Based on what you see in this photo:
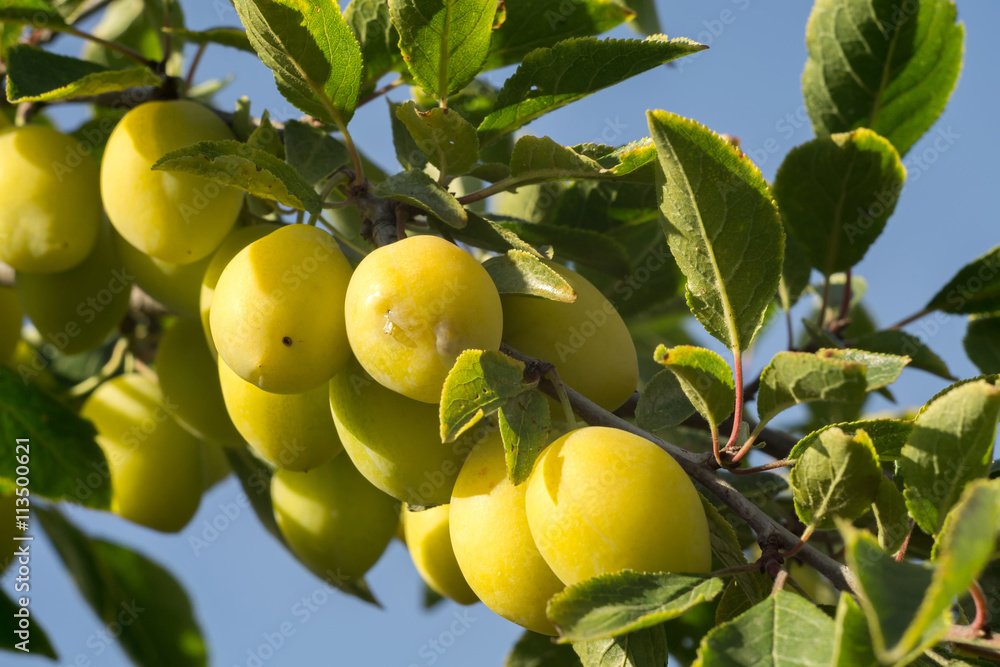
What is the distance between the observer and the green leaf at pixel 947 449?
514 mm

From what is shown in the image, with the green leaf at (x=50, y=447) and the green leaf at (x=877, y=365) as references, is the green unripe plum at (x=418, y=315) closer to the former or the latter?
the green leaf at (x=877, y=365)

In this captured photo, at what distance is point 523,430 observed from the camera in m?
0.61

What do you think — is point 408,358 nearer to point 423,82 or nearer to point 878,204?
point 423,82

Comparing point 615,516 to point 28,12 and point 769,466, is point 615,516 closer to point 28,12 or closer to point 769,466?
point 769,466

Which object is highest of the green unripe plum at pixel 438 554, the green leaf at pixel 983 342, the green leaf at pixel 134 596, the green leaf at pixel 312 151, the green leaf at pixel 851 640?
the green leaf at pixel 312 151

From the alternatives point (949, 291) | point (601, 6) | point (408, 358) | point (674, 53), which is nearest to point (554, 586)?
point (408, 358)

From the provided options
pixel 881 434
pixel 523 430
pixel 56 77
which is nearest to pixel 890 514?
pixel 881 434

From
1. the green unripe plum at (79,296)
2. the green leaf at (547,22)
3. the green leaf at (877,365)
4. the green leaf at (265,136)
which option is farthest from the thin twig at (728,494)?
the green unripe plum at (79,296)

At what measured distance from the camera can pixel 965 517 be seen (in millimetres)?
391

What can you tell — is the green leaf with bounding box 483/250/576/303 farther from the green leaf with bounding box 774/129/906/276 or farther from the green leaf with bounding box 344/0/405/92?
the green leaf with bounding box 774/129/906/276

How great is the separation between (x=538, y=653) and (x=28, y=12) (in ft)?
3.43

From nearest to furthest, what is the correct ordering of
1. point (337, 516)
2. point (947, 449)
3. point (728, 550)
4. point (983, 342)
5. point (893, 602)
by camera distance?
point (893, 602) < point (947, 449) < point (728, 550) < point (337, 516) < point (983, 342)

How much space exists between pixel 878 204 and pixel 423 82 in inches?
25.3

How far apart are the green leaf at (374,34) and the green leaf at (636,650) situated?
2.16ft
